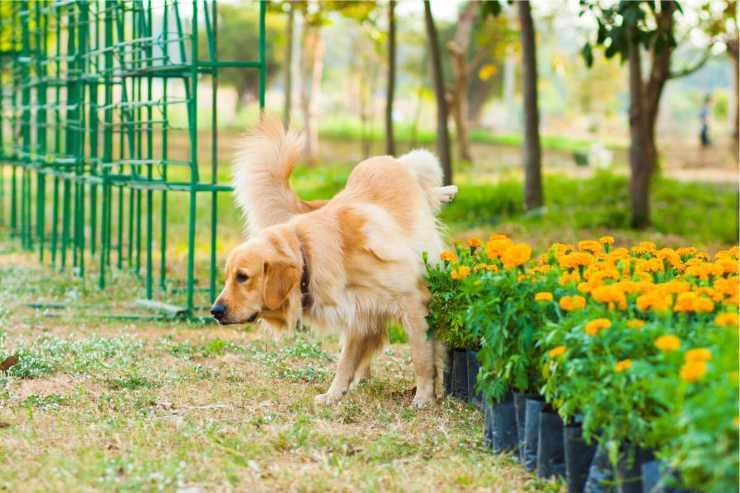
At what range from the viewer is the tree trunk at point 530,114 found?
14438 millimetres

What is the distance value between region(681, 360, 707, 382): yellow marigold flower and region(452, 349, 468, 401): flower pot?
2661 millimetres

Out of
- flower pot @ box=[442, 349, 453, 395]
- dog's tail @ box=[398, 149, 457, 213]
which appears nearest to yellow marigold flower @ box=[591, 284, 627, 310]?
flower pot @ box=[442, 349, 453, 395]

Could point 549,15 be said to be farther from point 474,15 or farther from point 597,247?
point 597,247

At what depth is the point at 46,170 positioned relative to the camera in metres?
12.2

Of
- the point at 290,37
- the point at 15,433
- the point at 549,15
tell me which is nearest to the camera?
the point at 15,433

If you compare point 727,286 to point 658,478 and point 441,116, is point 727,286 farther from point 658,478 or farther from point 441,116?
point 441,116

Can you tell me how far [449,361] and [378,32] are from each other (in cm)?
1486

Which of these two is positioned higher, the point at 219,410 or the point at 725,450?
the point at 725,450

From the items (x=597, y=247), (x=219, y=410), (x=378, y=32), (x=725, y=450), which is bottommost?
(x=219, y=410)

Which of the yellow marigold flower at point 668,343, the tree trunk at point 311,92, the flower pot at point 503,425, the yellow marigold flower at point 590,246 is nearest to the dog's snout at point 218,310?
the flower pot at point 503,425

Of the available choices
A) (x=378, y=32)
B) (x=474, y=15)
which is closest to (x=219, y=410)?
(x=378, y=32)

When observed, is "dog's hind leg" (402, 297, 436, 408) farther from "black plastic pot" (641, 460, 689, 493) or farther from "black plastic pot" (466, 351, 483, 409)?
"black plastic pot" (641, 460, 689, 493)

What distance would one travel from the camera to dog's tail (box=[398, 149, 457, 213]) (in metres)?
6.94

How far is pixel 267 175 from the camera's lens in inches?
287
